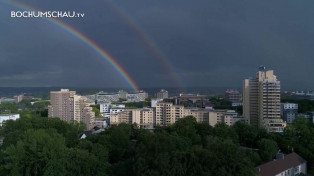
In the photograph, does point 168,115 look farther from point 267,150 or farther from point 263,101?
point 267,150

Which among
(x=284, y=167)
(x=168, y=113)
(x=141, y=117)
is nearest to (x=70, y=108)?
(x=141, y=117)

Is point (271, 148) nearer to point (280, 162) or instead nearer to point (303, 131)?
point (280, 162)

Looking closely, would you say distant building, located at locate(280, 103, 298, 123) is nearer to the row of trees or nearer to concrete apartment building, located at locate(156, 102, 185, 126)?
concrete apartment building, located at locate(156, 102, 185, 126)

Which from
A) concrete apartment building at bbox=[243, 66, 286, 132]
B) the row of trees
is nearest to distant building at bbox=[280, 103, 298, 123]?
concrete apartment building at bbox=[243, 66, 286, 132]

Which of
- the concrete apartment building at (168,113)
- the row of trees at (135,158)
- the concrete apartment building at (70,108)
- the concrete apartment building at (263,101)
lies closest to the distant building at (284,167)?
the row of trees at (135,158)

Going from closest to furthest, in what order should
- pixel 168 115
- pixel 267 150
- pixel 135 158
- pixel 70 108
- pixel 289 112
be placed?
pixel 135 158
pixel 267 150
pixel 168 115
pixel 70 108
pixel 289 112

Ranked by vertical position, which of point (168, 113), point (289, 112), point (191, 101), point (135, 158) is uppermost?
point (191, 101)

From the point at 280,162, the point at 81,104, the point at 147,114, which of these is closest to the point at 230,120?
the point at 147,114
